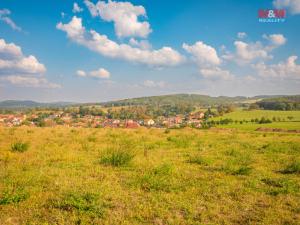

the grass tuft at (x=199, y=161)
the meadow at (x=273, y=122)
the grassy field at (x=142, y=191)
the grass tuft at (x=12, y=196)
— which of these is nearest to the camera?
the grassy field at (x=142, y=191)

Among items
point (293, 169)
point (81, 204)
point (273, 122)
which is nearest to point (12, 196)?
point (81, 204)

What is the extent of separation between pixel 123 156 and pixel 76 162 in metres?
2.06

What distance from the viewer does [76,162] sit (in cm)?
973

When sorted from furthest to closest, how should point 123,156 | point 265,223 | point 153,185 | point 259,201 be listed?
point 123,156 → point 153,185 → point 259,201 → point 265,223

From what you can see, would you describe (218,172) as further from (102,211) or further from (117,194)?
(102,211)

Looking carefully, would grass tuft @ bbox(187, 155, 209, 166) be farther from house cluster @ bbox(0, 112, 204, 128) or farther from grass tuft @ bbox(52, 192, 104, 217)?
house cluster @ bbox(0, 112, 204, 128)

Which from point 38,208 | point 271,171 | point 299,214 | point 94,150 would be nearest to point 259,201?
point 299,214

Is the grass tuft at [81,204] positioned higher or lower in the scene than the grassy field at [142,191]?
higher

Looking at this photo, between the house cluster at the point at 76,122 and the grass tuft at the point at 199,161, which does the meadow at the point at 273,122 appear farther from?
the grass tuft at the point at 199,161

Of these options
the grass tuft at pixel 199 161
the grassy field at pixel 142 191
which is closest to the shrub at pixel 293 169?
the grassy field at pixel 142 191

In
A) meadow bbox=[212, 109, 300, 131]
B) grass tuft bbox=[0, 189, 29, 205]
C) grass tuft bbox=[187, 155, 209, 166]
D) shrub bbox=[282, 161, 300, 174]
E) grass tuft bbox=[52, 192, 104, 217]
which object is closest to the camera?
grass tuft bbox=[52, 192, 104, 217]

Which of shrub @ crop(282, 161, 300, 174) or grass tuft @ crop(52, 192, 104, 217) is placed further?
shrub @ crop(282, 161, 300, 174)

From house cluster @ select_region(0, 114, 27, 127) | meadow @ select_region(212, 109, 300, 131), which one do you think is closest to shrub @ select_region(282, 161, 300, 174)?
house cluster @ select_region(0, 114, 27, 127)

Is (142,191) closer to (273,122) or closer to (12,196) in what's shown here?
(12,196)
